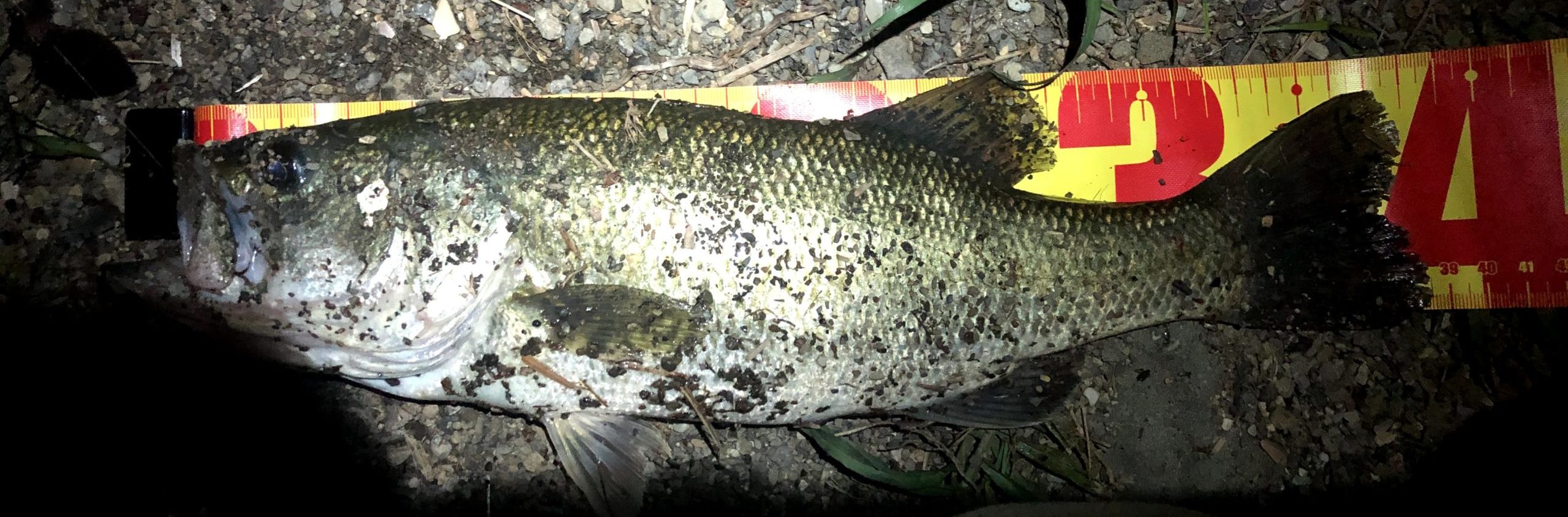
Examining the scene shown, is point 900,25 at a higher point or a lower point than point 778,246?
higher

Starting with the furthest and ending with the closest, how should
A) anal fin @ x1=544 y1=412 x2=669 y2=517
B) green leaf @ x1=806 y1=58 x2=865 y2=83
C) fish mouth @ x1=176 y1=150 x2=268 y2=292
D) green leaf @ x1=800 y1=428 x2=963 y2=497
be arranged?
green leaf @ x1=806 y1=58 x2=865 y2=83 → green leaf @ x1=800 y1=428 x2=963 y2=497 → anal fin @ x1=544 y1=412 x2=669 y2=517 → fish mouth @ x1=176 y1=150 x2=268 y2=292

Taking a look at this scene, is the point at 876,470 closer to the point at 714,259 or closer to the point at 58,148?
the point at 714,259

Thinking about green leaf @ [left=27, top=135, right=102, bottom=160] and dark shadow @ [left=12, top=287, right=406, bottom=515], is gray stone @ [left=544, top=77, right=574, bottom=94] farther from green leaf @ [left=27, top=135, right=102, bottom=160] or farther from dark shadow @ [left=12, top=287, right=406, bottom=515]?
green leaf @ [left=27, top=135, right=102, bottom=160]

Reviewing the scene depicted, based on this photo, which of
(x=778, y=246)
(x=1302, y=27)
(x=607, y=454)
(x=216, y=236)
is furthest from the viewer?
(x=1302, y=27)

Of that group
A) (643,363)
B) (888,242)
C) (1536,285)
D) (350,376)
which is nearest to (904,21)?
(888,242)

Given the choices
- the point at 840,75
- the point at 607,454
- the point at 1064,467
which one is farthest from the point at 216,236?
the point at 1064,467

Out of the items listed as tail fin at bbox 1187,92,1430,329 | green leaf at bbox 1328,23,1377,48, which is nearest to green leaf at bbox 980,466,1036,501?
tail fin at bbox 1187,92,1430,329

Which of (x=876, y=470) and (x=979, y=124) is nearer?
(x=979, y=124)
